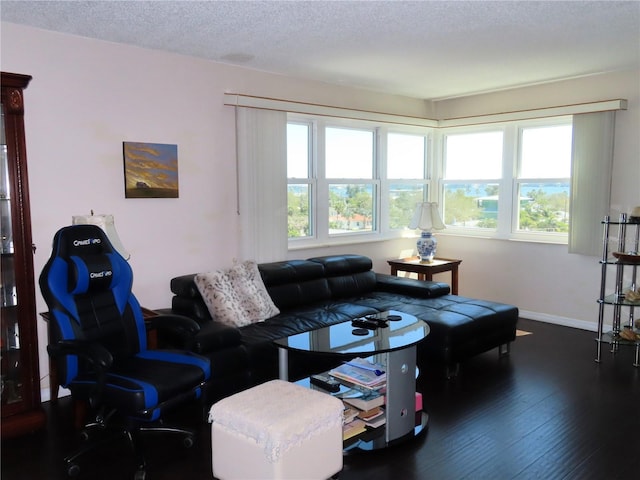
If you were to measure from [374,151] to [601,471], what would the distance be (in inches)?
157

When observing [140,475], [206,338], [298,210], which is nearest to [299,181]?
[298,210]

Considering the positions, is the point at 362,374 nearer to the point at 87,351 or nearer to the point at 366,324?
the point at 366,324

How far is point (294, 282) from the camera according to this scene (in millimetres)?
4500

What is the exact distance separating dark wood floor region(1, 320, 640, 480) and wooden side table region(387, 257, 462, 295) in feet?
5.33

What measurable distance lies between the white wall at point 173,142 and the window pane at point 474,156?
395mm

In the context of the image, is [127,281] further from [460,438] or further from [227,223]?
[460,438]

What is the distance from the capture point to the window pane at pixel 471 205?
19.6ft

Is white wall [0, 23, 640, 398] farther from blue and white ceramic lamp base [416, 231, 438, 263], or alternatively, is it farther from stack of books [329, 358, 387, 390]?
stack of books [329, 358, 387, 390]

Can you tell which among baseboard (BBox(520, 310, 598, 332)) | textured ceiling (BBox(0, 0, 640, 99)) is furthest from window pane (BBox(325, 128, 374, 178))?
baseboard (BBox(520, 310, 598, 332))

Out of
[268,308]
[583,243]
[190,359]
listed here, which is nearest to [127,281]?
[190,359]

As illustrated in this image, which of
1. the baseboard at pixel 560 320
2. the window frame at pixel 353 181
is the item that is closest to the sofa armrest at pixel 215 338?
the window frame at pixel 353 181

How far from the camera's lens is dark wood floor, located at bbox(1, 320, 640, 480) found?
8.60ft

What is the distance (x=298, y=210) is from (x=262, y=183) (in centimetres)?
65

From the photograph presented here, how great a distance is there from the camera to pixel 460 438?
2951 millimetres
